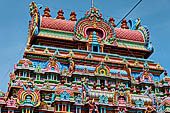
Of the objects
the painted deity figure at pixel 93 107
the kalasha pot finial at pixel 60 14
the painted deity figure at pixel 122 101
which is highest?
the kalasha pot finial at pixel 60 14

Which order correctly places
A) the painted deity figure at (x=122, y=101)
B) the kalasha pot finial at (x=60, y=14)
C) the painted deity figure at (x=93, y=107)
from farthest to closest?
the kalasha pot finial at (x=60, y=14), the painted deity figure at (x=122, y=101), the painted deity figure at (x=93, y=107)

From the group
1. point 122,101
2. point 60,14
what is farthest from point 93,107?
point 60,14

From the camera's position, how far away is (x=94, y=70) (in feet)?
140

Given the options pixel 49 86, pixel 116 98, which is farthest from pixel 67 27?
pixel 116 98

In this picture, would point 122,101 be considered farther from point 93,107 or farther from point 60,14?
point 60,14

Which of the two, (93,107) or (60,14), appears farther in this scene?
(60,14)

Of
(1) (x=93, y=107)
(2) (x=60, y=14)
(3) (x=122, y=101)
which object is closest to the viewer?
(1) (x=93, y=107)

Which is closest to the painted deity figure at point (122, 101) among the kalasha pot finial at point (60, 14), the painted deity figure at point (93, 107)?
the painted deity figure at point (93, 107)

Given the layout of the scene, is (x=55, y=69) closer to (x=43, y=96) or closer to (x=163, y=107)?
(x=43, y=96)

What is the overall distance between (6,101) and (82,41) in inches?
701

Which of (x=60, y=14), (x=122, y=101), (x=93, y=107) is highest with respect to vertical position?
(x=60, y=14)

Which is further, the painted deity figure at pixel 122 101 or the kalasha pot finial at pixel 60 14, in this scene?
the kalasha pot finial at pixel 60 14

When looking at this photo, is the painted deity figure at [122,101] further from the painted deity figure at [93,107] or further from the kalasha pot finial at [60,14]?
the kalasha pot finial at [60,14]

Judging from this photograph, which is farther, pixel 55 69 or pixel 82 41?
pixel 82 41
